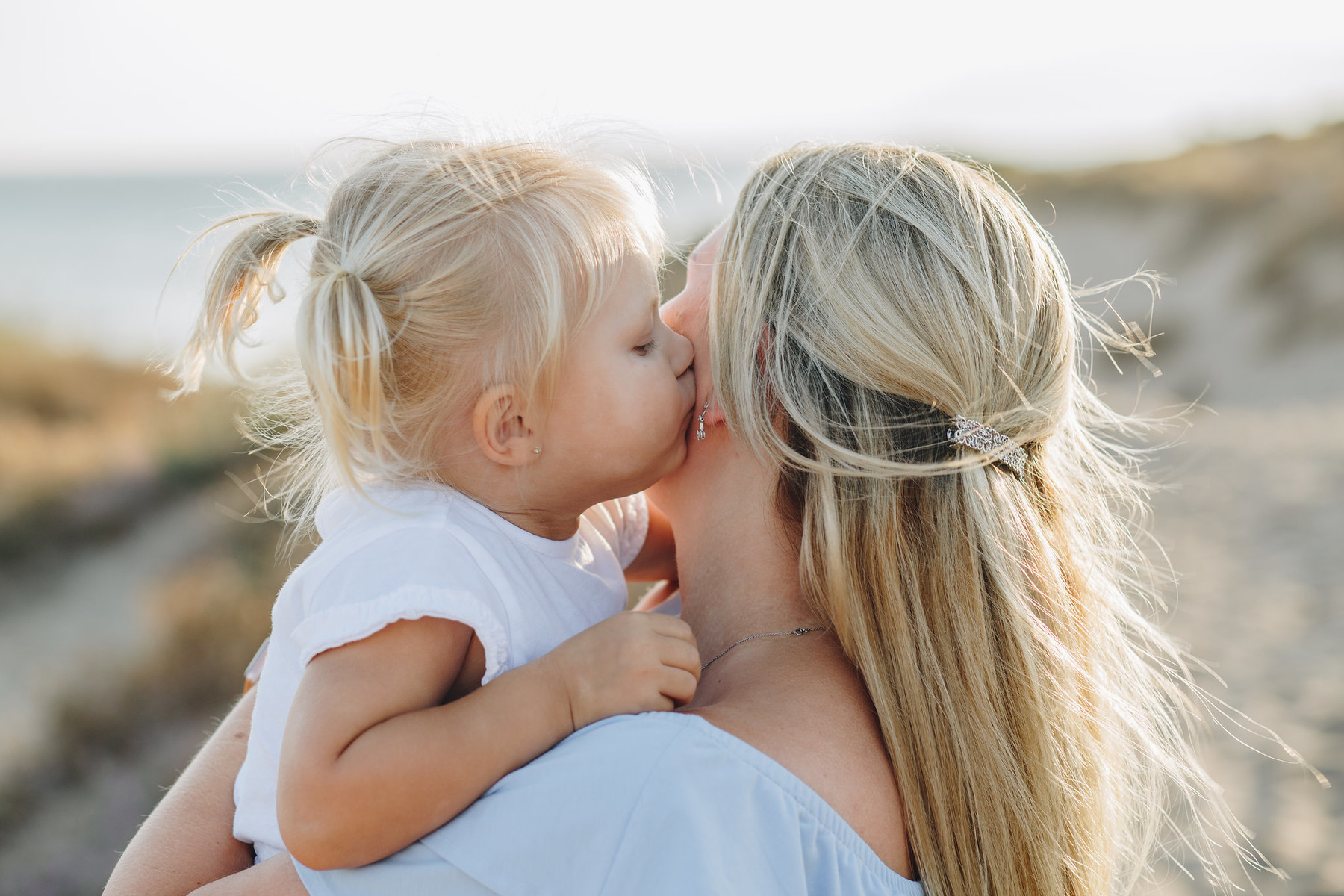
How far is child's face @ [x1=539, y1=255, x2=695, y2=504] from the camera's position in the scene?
5.42ft

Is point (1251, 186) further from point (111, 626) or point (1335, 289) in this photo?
point (111, 626)

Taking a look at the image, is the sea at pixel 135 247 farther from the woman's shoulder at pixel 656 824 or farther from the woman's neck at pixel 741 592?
the woman's shoulder at pixel 656 824

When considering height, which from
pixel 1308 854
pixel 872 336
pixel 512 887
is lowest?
pixel 1308 854

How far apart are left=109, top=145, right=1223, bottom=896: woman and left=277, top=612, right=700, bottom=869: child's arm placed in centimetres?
5

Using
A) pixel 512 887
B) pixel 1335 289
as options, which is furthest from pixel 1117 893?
pixel 1335 289

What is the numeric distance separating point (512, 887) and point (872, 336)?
0.94m

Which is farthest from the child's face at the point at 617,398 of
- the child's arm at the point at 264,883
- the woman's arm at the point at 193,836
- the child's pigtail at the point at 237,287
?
the woman's arm at the point at 193,836

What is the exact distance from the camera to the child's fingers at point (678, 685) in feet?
4.50

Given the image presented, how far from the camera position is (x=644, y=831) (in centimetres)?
116

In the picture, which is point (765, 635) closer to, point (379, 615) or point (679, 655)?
point (679, 655)

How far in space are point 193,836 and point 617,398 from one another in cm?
109

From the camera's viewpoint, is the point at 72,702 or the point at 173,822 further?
the point at 72,702

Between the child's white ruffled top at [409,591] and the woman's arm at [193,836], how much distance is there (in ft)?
0.13

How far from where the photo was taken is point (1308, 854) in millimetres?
4027
